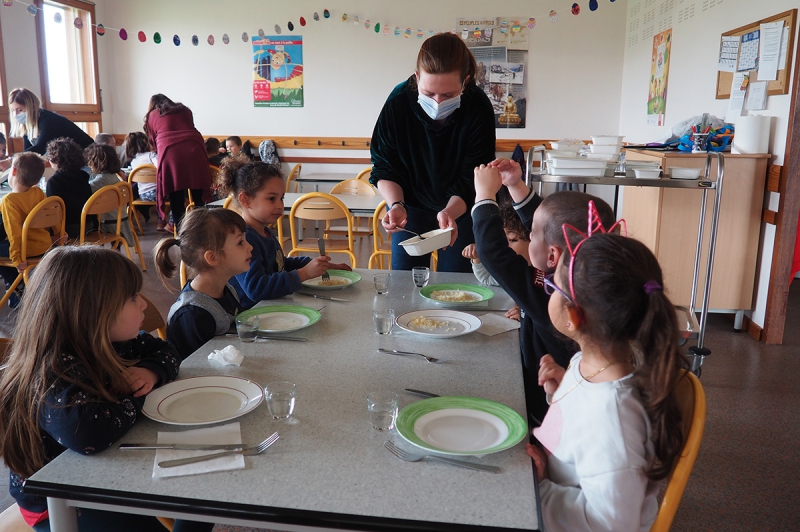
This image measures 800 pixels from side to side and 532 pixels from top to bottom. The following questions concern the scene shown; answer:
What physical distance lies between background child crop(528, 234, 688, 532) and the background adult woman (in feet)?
18.1

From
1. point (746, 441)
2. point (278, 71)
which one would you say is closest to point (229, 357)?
point (746, 441)

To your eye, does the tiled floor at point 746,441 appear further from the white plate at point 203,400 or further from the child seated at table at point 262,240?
the white plate at point 203,400

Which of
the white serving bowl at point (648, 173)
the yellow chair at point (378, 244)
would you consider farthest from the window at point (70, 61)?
the white serving bowl at point (648, 173)

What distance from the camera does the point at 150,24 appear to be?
7.38 m

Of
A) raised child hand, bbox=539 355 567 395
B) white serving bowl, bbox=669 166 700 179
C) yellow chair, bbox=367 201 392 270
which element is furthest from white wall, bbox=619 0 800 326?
raised child hand, bbox=539 355 567 395

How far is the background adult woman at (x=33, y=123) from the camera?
5258 mm

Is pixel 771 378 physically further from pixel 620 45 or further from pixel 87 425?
pixel 620 45

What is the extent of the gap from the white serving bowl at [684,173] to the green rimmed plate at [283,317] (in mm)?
2001

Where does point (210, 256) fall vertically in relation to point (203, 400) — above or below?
above

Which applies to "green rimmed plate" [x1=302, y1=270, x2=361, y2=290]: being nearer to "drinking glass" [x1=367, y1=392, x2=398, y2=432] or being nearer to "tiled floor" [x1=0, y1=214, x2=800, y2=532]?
"drinking glass" [x1=367, y1=392, x2=398, y2=432]

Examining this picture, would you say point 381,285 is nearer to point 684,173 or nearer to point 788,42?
point 684,173

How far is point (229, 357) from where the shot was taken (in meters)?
1.36

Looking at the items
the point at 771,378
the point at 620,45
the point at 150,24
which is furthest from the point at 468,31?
the point at 771,378

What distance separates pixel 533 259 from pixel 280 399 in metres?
0.80
